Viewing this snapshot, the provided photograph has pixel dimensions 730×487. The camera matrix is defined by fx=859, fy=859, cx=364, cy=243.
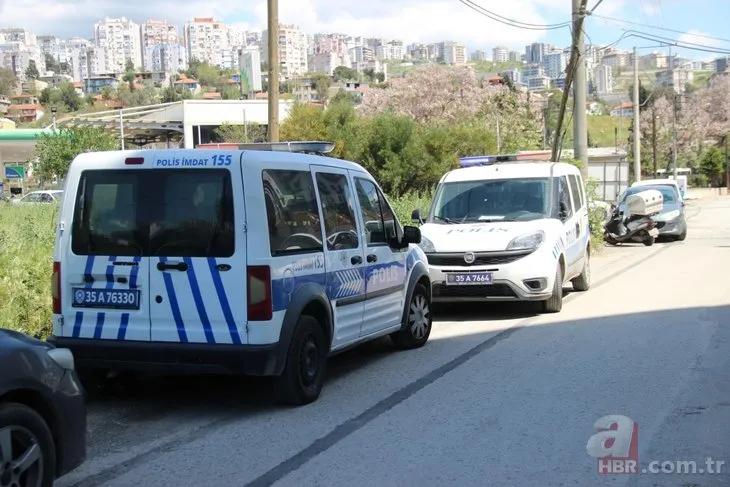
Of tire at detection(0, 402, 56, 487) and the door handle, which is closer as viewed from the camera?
tire at detection(0, 402, 56, 487)

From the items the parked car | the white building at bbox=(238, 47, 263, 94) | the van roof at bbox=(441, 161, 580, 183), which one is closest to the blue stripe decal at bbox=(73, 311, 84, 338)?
the parked car

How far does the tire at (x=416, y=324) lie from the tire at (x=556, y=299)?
2.57 metres

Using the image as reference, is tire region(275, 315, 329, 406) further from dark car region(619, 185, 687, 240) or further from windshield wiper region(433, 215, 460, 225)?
dark car region(619, 185, 687, 240)

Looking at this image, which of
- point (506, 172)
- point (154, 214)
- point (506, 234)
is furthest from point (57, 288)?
point (506, 172)

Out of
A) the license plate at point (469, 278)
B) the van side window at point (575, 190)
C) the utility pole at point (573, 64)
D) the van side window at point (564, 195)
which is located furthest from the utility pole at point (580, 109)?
the license plate at point (469, 278)

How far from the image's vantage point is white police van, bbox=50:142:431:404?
251 inches

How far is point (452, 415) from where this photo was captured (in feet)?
21.7

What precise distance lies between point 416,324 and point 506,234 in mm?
2462

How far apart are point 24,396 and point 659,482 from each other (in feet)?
11.7

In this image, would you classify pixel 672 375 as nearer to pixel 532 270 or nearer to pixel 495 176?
pixel 532 270

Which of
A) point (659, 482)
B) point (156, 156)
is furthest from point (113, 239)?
point (659, 482)

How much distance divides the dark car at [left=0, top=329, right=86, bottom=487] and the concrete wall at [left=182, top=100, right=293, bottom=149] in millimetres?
49400

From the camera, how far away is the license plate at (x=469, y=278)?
36.3 ft

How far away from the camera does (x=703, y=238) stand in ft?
84.3
